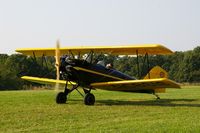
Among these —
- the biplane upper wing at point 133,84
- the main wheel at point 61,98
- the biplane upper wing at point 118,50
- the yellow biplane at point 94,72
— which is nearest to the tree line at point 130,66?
the biplane upper wing at point 118,50

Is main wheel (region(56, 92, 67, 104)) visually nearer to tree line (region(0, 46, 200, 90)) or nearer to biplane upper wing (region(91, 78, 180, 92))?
biplane upper wing (region(91, 78, 180, 92))

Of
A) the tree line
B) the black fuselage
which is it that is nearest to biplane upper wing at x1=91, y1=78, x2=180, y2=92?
the black fuselage

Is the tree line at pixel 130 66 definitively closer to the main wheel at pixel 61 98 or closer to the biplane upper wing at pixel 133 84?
the biplane upper wing at pixel 133 84

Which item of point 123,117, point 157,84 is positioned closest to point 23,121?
point 123,117

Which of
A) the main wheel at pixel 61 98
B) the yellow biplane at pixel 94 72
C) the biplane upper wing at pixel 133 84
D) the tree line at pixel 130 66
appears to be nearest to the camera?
the biplane upper wing at pixel 133 84

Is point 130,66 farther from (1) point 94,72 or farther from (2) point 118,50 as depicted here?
(1) point 94,72

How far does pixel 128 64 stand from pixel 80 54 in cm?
8386

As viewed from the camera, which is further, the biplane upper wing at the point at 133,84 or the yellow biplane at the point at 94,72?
the yellow biplane at the point at 94,72

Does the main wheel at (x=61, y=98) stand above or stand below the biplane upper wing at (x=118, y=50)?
below

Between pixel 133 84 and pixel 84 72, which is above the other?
pixel 84 72

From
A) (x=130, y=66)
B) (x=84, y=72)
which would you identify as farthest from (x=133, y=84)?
(x=130, y=66)

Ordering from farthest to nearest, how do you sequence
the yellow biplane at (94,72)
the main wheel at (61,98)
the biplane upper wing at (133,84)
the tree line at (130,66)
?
1. the tree line at (130,66)
2. the main wheel at (61,98)
3. the yellow biplane at (94,72)
4. the biplane upper wing at (133,84)

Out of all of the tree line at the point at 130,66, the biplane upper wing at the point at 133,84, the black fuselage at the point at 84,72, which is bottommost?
the tree line at the point at 130,66

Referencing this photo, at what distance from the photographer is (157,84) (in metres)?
16.2
